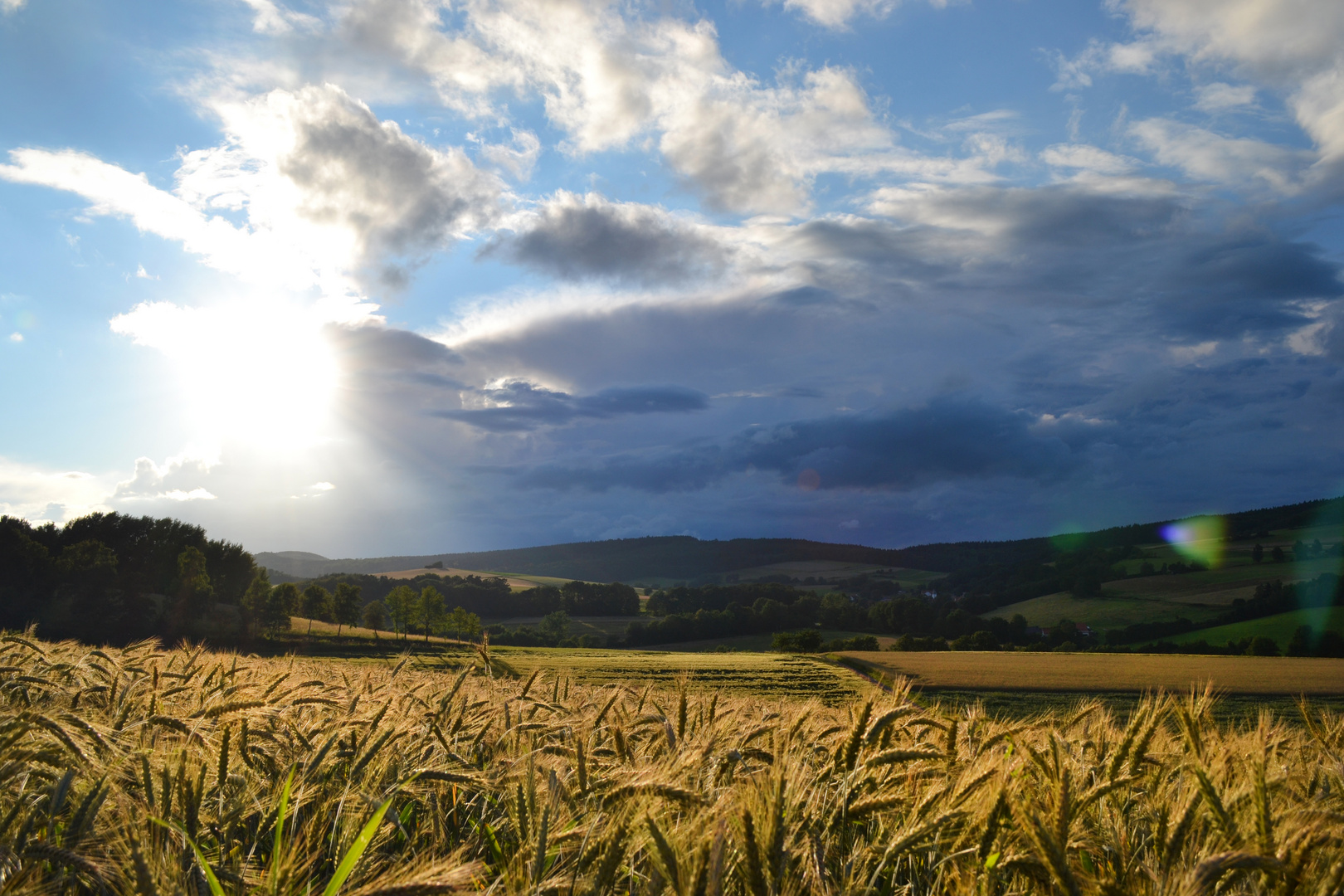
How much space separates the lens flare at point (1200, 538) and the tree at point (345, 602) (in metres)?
137

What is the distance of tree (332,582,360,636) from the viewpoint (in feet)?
315

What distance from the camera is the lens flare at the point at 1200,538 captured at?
129375 mm

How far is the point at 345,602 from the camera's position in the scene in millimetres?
96500

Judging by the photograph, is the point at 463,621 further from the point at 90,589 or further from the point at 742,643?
the point at 90,589

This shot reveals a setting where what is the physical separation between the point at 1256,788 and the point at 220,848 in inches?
167

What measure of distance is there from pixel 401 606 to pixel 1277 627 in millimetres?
113319

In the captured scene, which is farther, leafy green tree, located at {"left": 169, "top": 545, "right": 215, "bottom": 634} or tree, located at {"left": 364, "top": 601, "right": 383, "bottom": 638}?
tree, located at {"left": 364, "top": 601, "right": 383, "bottom": 638}

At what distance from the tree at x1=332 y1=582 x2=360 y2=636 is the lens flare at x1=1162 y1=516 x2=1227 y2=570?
137097 millimetres

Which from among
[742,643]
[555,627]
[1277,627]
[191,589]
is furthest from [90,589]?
[1277,627]

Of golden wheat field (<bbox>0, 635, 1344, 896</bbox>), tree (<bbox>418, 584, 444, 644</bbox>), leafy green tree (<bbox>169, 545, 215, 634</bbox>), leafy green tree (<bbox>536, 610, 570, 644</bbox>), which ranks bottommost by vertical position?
leafy green tree (<bbox>536, 610, 570, 644</bbox>)

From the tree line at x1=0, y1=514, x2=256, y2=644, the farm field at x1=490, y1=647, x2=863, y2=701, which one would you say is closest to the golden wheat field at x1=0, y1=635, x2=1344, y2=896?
the farm field at x1=490, y1=647, x2=863, y2=701

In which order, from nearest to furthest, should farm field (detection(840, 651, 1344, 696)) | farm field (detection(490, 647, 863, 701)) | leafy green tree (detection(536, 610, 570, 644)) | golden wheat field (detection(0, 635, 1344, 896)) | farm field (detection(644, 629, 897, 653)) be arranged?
golden wheat field (detection(0, 635, 1344, 896)) → farm field (detection(490, 647, 863, 701)) → farm field (detection(840, 651, 1344, 696)) → farm field (detection(644, 629, 897, 653)) → leafy green tree (detection(536, 610, 570, 644))

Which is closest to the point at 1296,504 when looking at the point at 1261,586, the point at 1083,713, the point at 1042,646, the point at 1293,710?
the point at 1261,586

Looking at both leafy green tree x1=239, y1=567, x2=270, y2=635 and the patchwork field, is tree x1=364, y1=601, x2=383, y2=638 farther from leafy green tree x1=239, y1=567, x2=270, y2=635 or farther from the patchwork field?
the patchwork field
